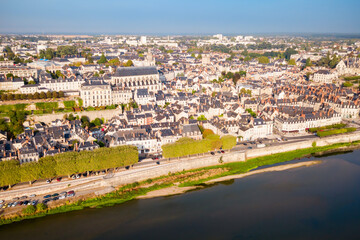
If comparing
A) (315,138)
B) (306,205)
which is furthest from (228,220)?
(315,138)

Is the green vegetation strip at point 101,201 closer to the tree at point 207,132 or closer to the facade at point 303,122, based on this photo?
the tree at point 207,132

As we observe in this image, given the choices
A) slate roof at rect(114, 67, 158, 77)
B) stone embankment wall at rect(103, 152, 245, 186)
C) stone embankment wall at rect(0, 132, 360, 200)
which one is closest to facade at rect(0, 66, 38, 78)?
slate roof at rect(114, 67, 158, 77)

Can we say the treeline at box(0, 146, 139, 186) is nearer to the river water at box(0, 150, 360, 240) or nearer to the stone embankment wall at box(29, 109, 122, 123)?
the river water at box(0, 150, 360, 240)

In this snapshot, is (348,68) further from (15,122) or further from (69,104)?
(15,122)

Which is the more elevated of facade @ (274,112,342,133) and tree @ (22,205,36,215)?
facade @ (274,112,342,133)

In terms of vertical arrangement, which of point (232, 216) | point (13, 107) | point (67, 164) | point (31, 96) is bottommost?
point (232, 216)

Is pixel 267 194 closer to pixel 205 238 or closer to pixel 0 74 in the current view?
pixel 205 238

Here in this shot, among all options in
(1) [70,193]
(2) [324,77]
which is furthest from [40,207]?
(2) [324,77]
